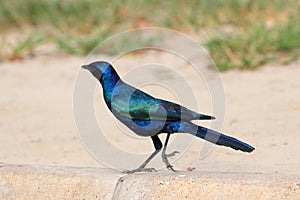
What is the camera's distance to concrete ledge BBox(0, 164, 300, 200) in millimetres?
3885

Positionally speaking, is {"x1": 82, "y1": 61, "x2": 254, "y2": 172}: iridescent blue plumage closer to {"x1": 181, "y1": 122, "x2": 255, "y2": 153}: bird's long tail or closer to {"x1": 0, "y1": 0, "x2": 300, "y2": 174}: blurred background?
{"x1": 181, "y1": 122, "x2": 255, "y2": 153}: bird's long tail

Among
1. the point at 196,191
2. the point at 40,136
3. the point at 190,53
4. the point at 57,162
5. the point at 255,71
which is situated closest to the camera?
the point at 196,191

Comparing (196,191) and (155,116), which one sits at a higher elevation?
(155,116)

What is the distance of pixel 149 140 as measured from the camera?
215 inches

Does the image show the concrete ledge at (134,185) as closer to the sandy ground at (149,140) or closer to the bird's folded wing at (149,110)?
the bird's folded wing at (149,110)

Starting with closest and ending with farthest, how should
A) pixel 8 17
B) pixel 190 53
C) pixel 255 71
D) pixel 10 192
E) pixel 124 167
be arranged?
pixel 10 192 < pixel 124 167 < pixel 255 71 < pixel 190 53 < pixel 8 17

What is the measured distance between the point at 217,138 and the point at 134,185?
0.47 meters

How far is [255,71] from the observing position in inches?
282

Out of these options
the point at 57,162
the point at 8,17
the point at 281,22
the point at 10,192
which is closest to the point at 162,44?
the point at 281,22

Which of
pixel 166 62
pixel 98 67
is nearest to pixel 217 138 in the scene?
pixel 98 67

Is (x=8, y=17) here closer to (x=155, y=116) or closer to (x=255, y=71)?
(x=255, y=71)

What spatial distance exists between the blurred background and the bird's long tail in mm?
627

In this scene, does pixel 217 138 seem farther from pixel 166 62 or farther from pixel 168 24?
pixel 168 24

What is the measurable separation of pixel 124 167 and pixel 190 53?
3.10 m
